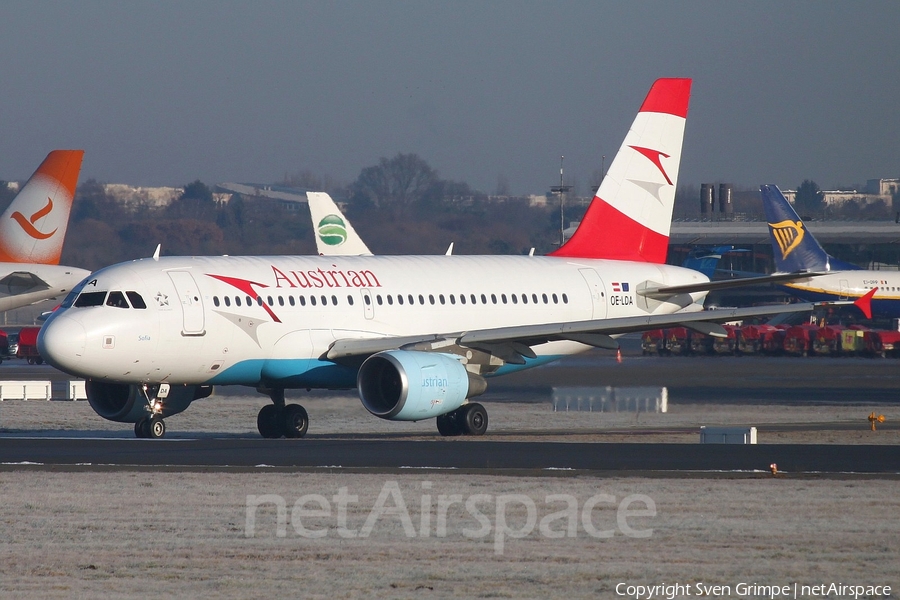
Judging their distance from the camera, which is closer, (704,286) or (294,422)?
(294,422)

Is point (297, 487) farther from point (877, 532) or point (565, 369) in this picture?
point (565, 369)

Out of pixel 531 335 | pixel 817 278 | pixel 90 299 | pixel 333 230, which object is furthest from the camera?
pixel 817 278

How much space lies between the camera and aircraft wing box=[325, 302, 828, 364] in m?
26.0

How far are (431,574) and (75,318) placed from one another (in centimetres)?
1512

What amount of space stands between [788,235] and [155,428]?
53.1 m

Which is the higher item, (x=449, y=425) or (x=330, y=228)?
(x=330, y=228)

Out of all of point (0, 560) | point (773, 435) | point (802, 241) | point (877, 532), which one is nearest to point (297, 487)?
point (0, 560)

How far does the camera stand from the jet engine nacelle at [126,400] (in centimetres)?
2628

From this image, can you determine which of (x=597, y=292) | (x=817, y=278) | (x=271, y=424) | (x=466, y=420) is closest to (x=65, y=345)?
(x=271, y=424)

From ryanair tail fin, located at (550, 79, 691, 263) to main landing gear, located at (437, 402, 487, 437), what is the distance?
23.7 feet

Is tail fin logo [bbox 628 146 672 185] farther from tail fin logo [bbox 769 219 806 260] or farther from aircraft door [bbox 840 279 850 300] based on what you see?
tail fin logo [bbox 769 219 806 260]

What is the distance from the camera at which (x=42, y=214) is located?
4388 cm

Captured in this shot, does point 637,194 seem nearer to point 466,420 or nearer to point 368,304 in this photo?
point 368,304

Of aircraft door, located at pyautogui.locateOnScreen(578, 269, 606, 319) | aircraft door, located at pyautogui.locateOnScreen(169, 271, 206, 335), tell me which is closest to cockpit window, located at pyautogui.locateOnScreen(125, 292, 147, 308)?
aircraft door, located at pyautogui.locateOnScreen(169, 271, 206, 335)
